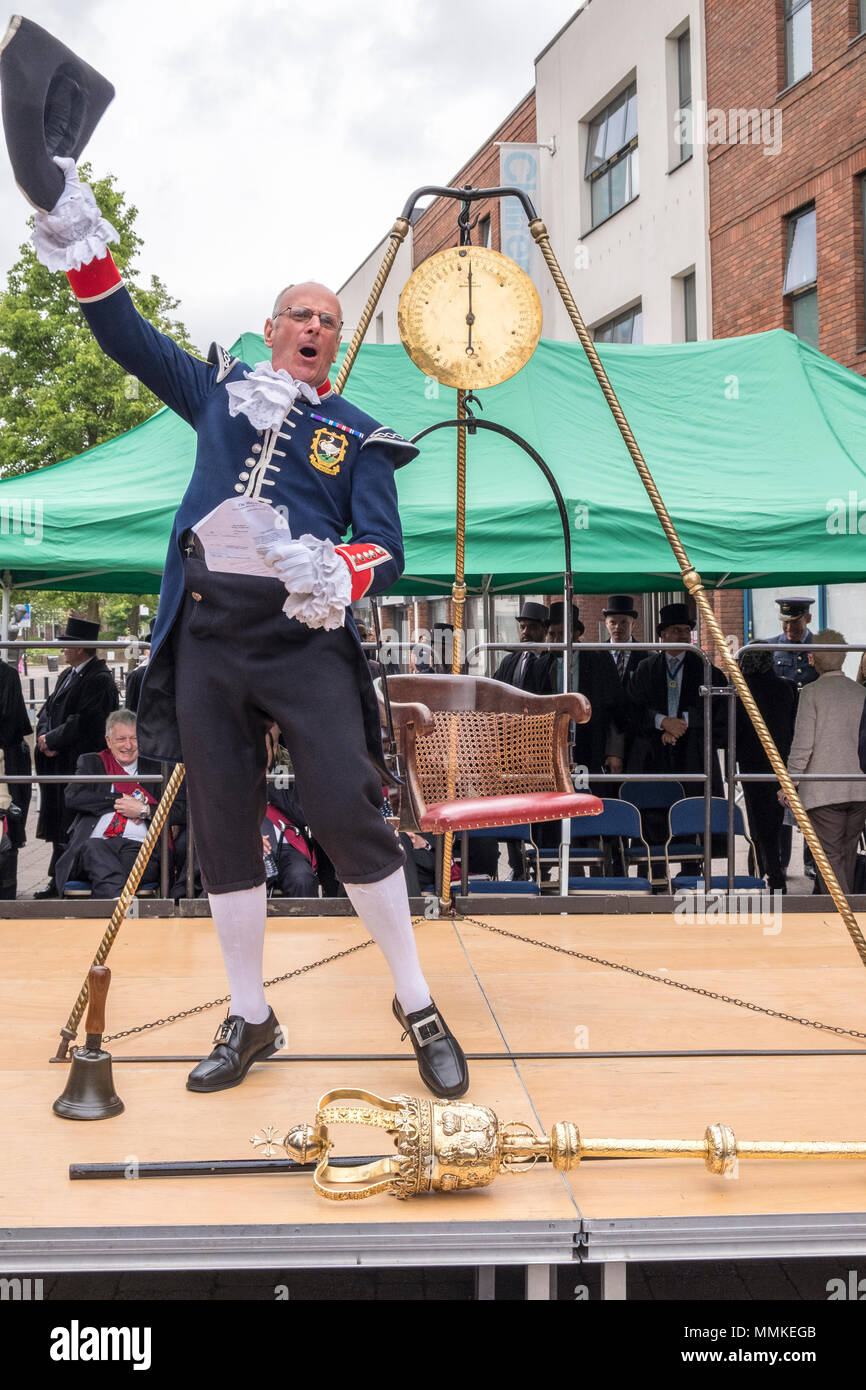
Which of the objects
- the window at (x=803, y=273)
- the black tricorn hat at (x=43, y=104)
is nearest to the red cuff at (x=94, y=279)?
the black tricorn hat at (x=43, y=104)

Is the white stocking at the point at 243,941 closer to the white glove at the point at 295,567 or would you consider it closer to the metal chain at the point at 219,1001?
the metal chain at the point at 219,1001

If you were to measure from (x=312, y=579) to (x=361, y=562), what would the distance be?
0.19 meters

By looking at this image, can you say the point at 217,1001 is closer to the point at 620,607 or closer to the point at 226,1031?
the point at 226,1031

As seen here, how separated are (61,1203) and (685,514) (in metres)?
5.56

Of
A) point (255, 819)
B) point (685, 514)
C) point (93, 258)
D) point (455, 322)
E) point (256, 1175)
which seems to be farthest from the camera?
point (685, 514)

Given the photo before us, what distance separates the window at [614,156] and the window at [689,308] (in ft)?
6.28

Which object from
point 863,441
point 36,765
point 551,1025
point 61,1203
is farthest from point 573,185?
point 61,1203

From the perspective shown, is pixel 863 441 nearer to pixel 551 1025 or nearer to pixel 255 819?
pixel 551 1025

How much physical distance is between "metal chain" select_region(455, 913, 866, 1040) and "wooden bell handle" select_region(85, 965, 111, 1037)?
1.75 m

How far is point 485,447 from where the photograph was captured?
8.22 meters

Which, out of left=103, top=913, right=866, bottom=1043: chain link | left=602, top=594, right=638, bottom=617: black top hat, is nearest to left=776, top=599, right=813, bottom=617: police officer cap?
left=602, top=594, right=638, bottom=617: black top hat

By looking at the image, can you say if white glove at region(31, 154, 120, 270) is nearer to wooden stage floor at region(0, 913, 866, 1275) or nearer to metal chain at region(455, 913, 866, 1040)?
wooden stage floor at region(0, 913, 866, 1275)

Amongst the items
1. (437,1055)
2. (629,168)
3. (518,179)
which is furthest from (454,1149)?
(518,179)

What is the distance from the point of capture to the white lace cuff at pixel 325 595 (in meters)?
2.91
